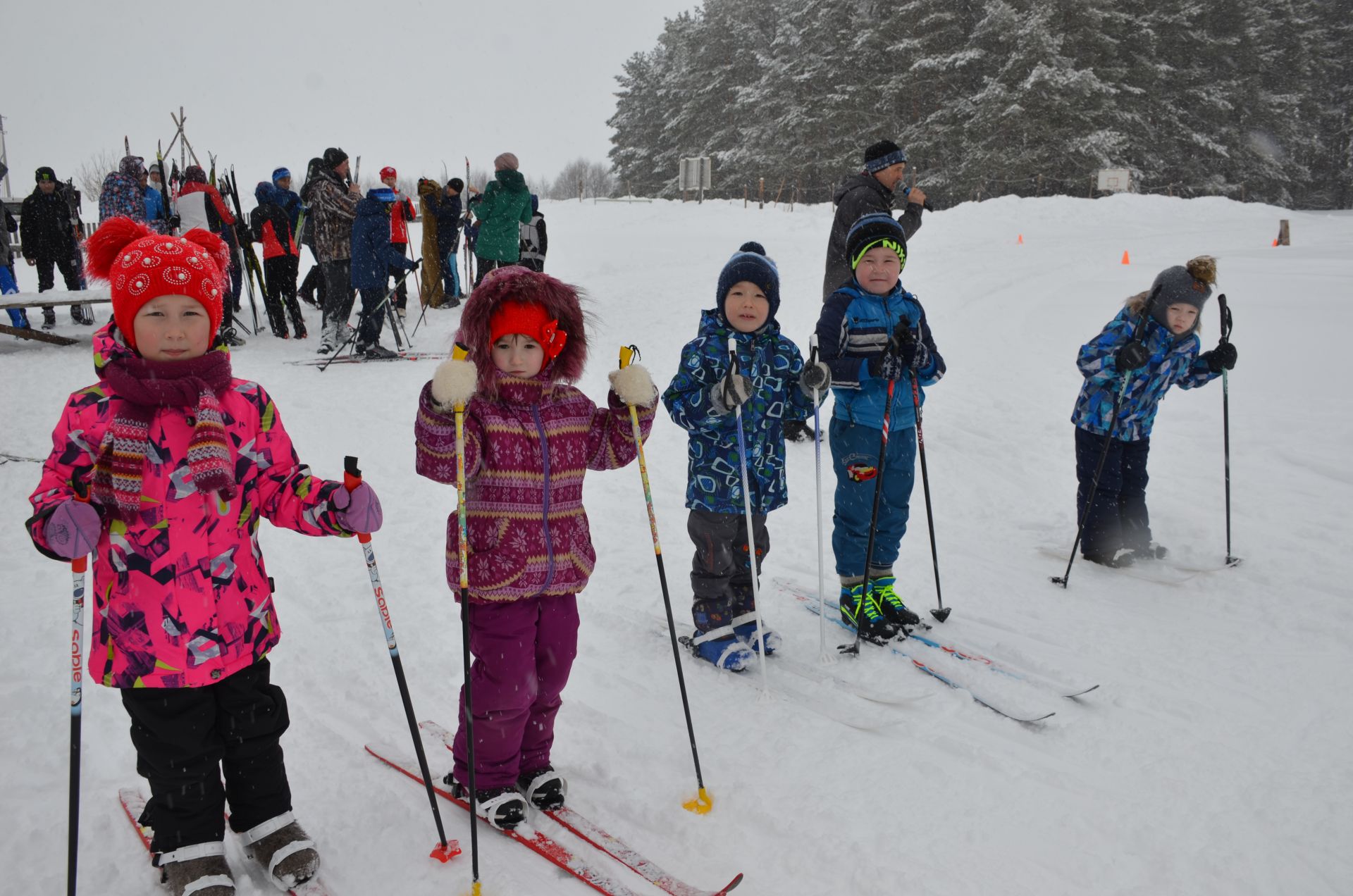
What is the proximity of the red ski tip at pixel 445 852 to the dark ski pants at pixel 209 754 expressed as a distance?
453 millimetres

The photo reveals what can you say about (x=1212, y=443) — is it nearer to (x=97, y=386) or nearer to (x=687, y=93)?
(x=97, y=386)

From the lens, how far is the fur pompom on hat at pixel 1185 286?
14.3 feet

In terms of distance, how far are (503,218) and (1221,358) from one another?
8.27 m

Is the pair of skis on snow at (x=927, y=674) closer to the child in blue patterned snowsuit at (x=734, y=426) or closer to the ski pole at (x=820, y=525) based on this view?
the ski pole at (x=820, y=525)

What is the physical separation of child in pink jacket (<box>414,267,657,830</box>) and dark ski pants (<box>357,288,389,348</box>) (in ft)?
23.4

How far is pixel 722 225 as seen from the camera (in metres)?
19.4

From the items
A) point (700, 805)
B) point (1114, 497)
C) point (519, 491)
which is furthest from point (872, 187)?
point (700, 805)

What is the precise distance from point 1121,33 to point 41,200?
1241 inches

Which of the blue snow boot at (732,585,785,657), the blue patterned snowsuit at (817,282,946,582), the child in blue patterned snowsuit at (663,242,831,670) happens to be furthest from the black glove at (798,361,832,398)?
the blue snow boot at (732,585,785,657)

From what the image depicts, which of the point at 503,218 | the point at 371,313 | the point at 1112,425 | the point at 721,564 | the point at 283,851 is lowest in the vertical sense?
the point at 283,851

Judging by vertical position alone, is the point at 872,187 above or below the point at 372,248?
below

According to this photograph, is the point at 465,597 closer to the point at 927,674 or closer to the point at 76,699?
the point at 76,699

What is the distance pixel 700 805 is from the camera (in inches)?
105

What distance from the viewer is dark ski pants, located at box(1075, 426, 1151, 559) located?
4.70 metres
